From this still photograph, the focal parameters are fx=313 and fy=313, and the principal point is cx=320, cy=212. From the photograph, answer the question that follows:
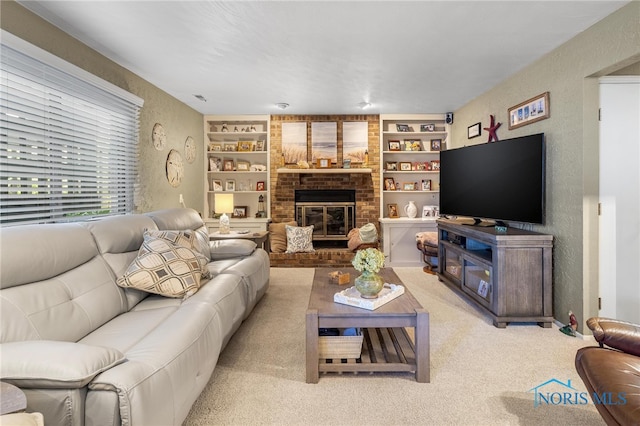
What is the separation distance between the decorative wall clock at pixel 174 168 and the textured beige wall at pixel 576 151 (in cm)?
427

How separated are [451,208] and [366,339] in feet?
8.11

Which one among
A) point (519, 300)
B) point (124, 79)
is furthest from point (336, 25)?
point (519, 300)

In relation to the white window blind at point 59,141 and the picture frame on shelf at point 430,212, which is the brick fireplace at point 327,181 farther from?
the white window blind at point 59,141

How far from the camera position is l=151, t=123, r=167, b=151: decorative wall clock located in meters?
3.74

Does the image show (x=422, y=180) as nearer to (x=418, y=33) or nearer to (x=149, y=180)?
(x=418, y=33)

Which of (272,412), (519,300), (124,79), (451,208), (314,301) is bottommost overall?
(272,412)

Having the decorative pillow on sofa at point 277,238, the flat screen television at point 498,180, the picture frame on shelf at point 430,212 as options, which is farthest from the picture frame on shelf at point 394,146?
the decorative pillow on sofa at point 277,238

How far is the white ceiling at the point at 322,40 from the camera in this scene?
7.16 ft

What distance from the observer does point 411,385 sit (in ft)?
6.25

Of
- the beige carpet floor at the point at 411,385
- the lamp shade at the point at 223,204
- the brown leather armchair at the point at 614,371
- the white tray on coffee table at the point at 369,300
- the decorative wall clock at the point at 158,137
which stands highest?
the decorative wall clock at the point at 158,137

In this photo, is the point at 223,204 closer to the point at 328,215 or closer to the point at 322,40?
the point at 328,215

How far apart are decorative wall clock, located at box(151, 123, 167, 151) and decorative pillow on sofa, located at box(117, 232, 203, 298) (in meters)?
1.86

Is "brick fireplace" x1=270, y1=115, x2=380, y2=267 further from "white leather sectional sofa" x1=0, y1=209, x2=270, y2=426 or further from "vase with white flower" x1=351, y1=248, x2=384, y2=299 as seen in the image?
"vase with white flower" x1=351, y1=248, x2=384, y2=299

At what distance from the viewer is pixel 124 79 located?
319 cm
